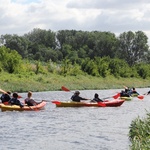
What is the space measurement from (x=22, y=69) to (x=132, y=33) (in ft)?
161

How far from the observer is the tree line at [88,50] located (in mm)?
77875

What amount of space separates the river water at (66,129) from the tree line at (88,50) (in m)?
38.0

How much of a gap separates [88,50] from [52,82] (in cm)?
6417

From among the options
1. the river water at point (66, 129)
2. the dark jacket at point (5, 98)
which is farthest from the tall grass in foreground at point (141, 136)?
the dark jacket at point (5, 98)

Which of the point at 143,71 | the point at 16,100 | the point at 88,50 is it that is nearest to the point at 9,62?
the point at 16,100

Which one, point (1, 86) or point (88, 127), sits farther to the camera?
point (1, 86)

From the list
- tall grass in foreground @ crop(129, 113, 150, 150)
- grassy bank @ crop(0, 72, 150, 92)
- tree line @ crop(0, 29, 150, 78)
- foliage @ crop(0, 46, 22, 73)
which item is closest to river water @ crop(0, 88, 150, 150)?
tall grass in foreground @ crop(129, 113, 150, 150)

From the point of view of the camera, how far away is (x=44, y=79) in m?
57.0

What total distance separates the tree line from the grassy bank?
2915 millimetres

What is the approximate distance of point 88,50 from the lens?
121 metres

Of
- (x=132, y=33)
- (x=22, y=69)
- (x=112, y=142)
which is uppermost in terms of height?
(x=132, y=33)

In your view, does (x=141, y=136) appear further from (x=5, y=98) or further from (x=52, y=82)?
(x=52, y=82)

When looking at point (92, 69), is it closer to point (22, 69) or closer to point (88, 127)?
point (22, 69)

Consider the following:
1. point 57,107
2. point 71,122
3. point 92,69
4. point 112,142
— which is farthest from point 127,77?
point 112,142
